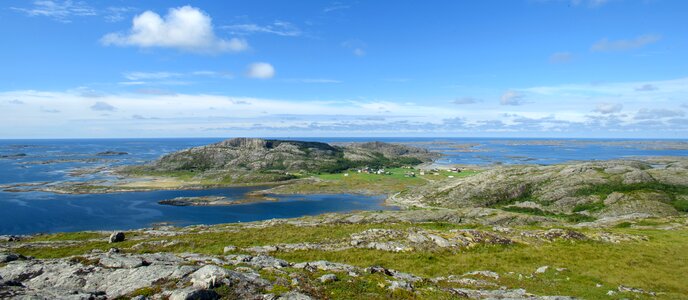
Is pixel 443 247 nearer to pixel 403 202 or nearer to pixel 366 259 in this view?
pixel 366 259

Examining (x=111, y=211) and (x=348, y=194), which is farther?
(x=348, y=194)

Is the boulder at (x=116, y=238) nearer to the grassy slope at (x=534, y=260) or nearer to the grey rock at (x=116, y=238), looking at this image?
the grey rock at (x=116, y=238)

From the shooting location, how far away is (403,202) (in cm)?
16125

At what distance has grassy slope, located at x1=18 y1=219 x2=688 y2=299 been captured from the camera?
1423 inches

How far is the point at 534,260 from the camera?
4812 cm

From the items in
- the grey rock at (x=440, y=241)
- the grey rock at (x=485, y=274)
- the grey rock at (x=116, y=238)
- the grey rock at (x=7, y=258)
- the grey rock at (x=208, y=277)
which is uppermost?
the grey rock at (x=208, y=277)

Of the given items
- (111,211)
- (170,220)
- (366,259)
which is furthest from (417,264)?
(111,211)

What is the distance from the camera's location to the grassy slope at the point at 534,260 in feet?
119

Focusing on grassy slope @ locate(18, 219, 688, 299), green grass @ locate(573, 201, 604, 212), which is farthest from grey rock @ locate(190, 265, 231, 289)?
green grass @ locate(573, 201, 604, 212)

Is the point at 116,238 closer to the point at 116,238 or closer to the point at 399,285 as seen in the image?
the point at 116,238

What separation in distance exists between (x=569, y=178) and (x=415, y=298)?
5166 inches

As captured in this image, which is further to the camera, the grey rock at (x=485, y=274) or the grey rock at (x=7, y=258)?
the grey rock at (x=485, y=274)

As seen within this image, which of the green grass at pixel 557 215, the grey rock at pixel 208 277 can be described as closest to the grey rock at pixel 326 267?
the grey rock at pixel 208 277

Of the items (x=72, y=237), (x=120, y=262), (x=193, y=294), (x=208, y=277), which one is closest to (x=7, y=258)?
(x=120, y=262)
